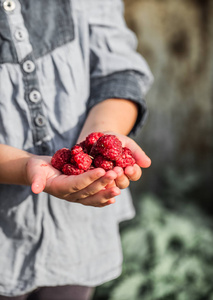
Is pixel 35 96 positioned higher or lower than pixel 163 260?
higher

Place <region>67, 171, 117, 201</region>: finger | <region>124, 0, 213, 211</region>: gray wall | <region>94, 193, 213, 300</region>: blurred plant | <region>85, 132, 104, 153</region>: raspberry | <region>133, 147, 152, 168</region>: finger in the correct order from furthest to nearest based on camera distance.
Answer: <region>124, 0, 213, 211</region>: gray wall → <region>94, 193, 213, 300</region>: blurred plant → <region>85, 132, 104, 153</region>: raspberry → <region>133, 147, 152, 168</region>: finger → <region>67, 171, 117, 201</region>: finger

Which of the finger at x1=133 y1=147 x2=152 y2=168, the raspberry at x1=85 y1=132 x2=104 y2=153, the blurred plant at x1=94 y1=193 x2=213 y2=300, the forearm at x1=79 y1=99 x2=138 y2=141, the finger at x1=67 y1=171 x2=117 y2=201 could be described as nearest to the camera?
the finger at x1=67 y1=171 x2=117 y2=201

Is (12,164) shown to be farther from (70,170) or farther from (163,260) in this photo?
(163,260)

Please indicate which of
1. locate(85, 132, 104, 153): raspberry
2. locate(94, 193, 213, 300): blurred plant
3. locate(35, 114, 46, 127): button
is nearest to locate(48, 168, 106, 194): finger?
locate(85, 132, 104, 153): raspberry

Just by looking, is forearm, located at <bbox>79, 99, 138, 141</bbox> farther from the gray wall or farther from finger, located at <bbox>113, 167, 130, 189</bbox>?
the gray wall

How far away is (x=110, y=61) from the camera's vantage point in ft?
5.11

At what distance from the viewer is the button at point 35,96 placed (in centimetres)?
138

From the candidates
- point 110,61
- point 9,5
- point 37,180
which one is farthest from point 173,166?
point 37,180

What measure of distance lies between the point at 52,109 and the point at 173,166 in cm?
246

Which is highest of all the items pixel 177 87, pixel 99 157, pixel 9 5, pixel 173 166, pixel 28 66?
pixel 9 5

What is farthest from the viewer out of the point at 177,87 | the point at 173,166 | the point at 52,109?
the point at 173,166

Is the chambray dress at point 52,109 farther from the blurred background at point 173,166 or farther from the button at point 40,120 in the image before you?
the blurred background at point 173,166

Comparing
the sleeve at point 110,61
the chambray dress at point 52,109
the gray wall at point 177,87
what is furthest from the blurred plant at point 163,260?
the sleeve at point 110,61

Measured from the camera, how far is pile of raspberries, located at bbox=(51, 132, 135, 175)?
122 centimetres
